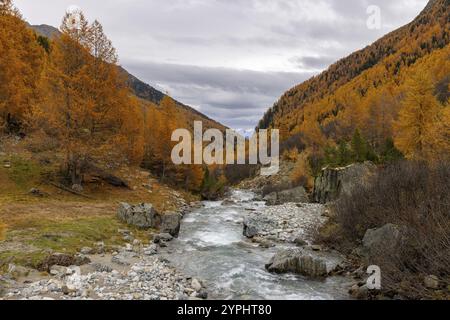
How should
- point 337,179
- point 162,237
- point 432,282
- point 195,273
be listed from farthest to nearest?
point 337,179 → point 162,237 → point 195,273 → point 432,282

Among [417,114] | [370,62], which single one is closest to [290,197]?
[417,114]

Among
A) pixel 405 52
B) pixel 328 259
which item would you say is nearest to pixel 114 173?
pixel 328 259

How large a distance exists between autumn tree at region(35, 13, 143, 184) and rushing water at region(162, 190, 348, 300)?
8704 millimetres

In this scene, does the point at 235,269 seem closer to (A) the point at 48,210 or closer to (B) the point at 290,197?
(A) the point at 48,210

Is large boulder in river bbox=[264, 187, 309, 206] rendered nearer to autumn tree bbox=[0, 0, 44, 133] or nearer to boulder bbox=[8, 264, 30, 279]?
autumn tree bbox=[0, 0, 44, 133]

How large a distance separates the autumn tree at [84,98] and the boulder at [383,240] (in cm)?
1749

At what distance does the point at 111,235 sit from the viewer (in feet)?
61.9

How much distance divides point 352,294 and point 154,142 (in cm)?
3364

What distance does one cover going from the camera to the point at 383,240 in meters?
15.5

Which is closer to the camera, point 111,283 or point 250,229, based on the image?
point 111,283

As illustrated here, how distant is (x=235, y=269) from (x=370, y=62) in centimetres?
16085

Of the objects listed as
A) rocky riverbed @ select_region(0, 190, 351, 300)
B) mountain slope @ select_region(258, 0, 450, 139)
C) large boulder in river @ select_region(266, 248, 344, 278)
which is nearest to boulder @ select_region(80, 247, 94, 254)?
rocky riverbed @ select_region(0, 190, 351, 300)

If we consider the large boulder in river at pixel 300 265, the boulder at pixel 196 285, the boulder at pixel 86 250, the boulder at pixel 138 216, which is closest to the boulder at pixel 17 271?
the boulder at pixel 86 250

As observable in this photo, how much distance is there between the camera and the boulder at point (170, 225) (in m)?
22.2
